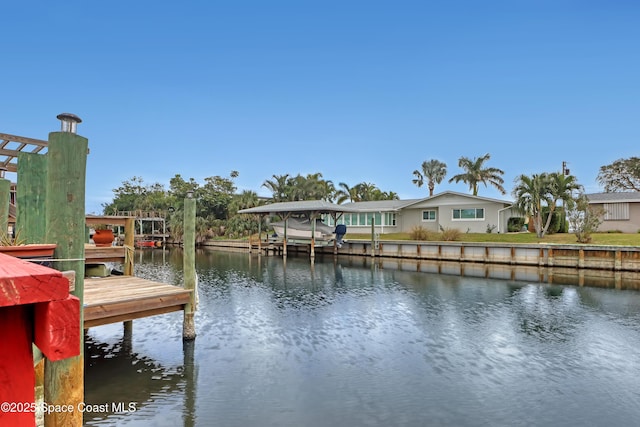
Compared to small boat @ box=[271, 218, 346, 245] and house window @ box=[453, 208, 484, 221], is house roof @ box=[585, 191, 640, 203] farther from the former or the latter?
small boat @ box=[271, 218, 346, 245]

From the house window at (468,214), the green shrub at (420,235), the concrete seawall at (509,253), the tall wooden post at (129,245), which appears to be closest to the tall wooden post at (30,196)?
the tall wooden post at (129,245)

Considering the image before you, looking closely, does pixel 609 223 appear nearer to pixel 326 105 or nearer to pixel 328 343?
pixel 326 105

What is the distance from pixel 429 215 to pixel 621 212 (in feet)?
55.9

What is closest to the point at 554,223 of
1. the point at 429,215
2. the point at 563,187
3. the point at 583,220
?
the point at 563,187

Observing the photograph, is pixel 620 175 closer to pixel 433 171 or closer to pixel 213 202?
pixel 433 171

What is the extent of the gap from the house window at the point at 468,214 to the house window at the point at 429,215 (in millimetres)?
2384

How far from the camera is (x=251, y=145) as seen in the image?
Answer: 51188 millimetres

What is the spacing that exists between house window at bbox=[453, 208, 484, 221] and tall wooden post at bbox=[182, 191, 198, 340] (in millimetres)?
31848

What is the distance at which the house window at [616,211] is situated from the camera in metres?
33.4

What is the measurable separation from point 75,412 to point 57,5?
18994mm

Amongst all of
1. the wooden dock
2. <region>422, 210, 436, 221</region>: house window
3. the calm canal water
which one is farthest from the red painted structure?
<region>422, 210, 436, 221</region>: house window

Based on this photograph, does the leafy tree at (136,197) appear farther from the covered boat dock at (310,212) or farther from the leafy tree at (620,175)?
the leafy tree at (620,175)

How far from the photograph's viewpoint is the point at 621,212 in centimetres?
3366

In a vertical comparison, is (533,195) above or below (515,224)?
above
